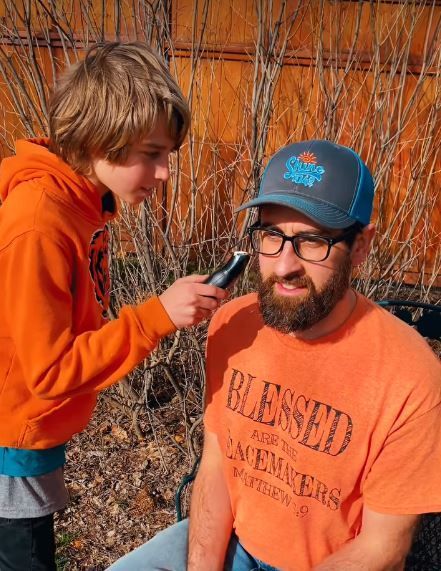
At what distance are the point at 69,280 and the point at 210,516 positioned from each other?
963 mm

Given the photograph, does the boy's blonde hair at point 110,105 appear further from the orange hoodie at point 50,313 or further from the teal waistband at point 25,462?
the teal waistband at point 25,462

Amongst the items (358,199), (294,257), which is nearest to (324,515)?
(294,257)

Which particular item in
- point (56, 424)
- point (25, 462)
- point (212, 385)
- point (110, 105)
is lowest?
point (25, 462)

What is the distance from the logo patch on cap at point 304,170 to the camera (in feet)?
5.93

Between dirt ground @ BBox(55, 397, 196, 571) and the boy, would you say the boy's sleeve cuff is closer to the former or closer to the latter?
the boy

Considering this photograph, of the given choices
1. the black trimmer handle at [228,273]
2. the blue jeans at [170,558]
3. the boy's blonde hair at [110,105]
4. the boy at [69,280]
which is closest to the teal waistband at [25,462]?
the boy at [69,280]

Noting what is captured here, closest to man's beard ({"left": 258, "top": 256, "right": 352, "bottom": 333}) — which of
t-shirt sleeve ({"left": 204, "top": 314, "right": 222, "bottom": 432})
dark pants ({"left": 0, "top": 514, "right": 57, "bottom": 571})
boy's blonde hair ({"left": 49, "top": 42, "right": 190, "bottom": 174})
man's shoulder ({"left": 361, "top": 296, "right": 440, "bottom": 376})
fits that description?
man's shoulder ({"left": 361, "top": 296, "right": 440, "bottom": 376})

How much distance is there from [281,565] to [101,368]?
88 centimetres

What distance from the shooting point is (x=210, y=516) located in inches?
78.7

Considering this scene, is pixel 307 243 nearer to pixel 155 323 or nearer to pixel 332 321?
pixel 332 321

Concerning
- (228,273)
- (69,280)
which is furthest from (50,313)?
(228,273)

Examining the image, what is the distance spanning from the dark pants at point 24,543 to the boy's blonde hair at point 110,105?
1.25 meters

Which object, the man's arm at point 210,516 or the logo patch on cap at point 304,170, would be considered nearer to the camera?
the logo patch on cap at point 304,170

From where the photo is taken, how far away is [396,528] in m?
1.63
